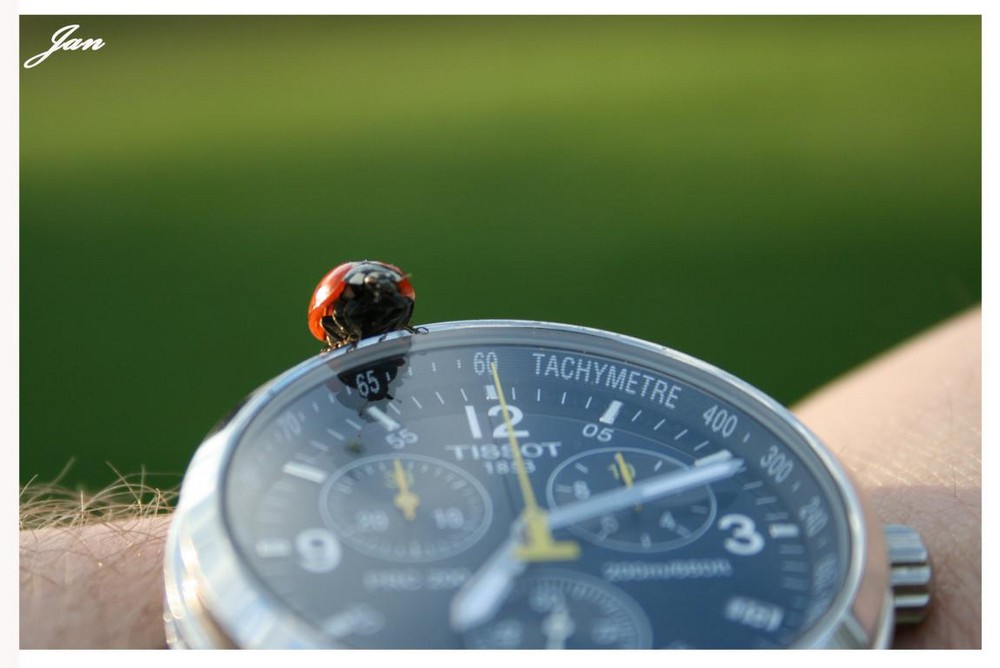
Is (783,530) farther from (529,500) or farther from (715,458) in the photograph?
(529,500)

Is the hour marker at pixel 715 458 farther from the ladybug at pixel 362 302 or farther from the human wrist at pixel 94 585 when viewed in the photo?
the human wrist at pixel 94 585

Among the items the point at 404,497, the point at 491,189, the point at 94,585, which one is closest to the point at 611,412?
the point at 404,497

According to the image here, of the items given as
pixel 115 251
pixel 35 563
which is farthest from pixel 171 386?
pixel 35 563

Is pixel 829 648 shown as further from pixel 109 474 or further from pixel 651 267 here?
pixel 651 267

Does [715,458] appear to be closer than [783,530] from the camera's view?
No

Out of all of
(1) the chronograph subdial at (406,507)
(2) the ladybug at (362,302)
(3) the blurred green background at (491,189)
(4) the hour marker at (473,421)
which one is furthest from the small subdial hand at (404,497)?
(3) the blurred green background at (491,189)

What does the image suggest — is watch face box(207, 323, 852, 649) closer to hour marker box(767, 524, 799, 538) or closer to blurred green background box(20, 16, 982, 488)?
hour marker box(767, 524, 799, 538)

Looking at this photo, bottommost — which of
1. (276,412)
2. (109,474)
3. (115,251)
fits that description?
(109,474)
